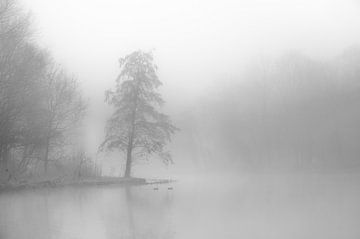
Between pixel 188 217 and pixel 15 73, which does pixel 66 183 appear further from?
pixel 188 217

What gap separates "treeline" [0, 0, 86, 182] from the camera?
28.8 meters

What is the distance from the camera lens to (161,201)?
22.7m

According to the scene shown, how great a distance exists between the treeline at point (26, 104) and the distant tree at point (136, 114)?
3406 millimetres

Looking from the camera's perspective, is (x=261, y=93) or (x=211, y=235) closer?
(x=211, y=235)

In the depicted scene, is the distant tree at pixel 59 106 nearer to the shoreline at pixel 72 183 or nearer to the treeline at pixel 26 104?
the treeline at pixel 26 104

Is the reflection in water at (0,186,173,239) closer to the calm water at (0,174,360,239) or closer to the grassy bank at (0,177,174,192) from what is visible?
the calm water at (0,174,360,239)

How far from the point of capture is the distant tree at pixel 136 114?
41.8 m

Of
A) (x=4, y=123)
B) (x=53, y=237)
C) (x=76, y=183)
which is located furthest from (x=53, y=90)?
(x=53, y=237)

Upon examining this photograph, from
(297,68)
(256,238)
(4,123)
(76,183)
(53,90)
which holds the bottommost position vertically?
(256,238)

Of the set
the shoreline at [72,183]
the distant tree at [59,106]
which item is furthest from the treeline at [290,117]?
the shoreline at [72,183]

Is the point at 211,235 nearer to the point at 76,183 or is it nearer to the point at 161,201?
the point at 161,201

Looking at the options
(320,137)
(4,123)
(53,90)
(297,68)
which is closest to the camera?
(4,123)

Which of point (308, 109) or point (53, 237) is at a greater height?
point (308, 109)

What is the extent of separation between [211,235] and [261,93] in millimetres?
48214
